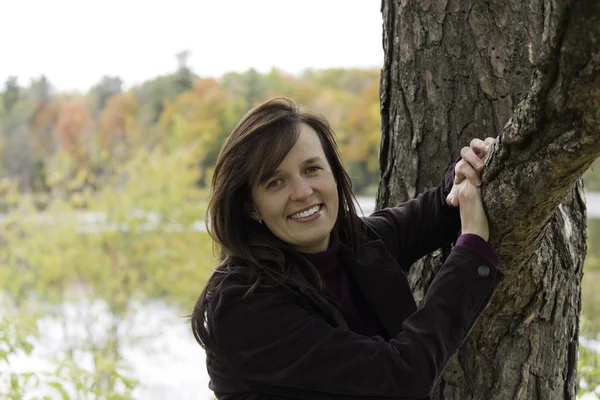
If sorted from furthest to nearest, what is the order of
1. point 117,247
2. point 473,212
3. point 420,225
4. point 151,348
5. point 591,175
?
point 151,348
point 117,247
point 591,175
point 420,225
point 473,212

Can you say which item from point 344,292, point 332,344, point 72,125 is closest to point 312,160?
point 344,292

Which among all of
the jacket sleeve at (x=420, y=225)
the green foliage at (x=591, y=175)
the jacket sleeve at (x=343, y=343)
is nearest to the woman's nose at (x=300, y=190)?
the jacket sleeve at (x=343, y=343)

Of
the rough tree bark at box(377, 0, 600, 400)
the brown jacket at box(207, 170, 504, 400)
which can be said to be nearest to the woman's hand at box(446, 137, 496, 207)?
the rough tree bark at box(377, 0, 600, 400)

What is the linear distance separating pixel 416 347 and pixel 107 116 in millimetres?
19857

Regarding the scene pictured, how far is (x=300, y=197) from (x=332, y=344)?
0.37 m

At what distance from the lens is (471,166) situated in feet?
5.66

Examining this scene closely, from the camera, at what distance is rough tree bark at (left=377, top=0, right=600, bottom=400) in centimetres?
171

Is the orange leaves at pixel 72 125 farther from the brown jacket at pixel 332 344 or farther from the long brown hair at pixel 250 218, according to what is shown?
the brown jacket at pixel 332 344

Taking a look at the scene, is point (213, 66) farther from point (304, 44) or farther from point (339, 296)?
point (339, 296)

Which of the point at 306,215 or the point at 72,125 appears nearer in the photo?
the point at 306,215

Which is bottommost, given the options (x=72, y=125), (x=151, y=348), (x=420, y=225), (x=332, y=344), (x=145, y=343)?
(x=151, y=348)

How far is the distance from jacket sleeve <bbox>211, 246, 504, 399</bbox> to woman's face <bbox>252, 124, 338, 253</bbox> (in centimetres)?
18

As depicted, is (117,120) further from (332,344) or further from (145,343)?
(332,344)

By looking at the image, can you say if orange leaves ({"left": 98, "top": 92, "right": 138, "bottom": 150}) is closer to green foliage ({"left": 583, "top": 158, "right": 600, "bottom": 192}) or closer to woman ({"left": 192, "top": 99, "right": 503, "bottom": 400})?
green foliage ({"left": 583, "top": 158, "right": 600, "bottom": 192})
